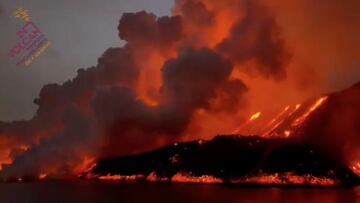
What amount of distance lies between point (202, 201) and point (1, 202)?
6229cm

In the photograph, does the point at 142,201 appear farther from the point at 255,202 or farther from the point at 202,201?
the point at 255,202

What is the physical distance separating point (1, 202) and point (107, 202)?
34.8 m

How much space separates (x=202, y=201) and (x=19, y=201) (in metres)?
59.0

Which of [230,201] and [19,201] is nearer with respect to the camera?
[230,201]

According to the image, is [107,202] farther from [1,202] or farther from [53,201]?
[1,202]

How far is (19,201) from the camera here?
156 metres

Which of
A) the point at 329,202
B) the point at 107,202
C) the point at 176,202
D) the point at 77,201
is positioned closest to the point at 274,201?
the point at 329,202

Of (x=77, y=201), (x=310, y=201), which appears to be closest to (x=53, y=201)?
(x=77, y=201)

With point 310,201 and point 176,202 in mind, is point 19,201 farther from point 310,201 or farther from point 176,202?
point 310,201

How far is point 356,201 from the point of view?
12938 centimetres

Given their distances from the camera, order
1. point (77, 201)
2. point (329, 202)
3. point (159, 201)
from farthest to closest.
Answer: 1. point (77, 201)
2. point (159, 201)
3. point (329, 202)

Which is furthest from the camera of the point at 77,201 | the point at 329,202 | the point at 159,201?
the point at 77,201

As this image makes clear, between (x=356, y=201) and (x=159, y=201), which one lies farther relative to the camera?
(x=159, y=201)

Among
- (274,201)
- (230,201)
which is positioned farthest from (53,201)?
(274,201)
